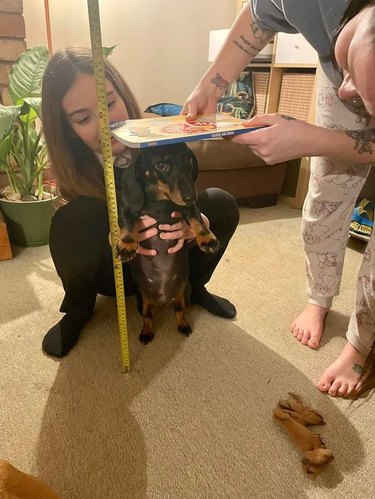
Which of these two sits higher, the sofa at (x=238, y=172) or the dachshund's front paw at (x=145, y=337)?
the sofa at (x=238, y=172)

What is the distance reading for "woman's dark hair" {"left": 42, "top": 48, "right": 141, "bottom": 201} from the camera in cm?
99

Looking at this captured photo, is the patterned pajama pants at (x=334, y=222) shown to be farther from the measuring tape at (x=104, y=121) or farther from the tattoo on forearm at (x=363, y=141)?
the measuring tape at (x=104, y=121)

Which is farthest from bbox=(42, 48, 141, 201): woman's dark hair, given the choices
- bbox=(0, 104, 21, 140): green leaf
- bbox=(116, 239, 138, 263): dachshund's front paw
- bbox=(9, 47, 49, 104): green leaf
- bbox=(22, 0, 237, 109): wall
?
bbox=(22, 0, 237, 109): wall

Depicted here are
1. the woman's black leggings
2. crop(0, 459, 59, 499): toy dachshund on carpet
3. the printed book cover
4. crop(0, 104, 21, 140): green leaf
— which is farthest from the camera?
crop(0, 104, 21, 140): green leaf

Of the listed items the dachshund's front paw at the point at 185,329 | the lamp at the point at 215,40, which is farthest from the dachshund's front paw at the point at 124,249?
the lamp at the point at 215,40

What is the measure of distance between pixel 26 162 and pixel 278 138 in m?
1.27

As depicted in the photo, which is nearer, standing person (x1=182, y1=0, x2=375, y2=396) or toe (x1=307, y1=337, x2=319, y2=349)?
standing person (x1=182, y1=0, x2=375, y2=396)

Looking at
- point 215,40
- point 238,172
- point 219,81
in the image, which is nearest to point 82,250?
point 219,81

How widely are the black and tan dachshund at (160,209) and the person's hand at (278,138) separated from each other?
0.14 meters

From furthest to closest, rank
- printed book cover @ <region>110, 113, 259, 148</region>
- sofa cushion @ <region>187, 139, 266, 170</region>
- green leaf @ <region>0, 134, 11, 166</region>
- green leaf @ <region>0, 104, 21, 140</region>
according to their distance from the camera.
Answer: sofa cushion @ <region>187, 139, 266, 170</region> → green leaf @ <region>0, 134, 11, 166</region> → green leaf @ <region>0, 104, 21, 140</region> → printed book cover @ <region>110, 113, 259, 148</region>

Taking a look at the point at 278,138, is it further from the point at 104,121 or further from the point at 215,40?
the point at 215,40

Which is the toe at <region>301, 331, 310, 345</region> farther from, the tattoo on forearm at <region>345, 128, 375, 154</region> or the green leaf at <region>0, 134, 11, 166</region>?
the green leaf at <region>0, 134, 11, 166</region>

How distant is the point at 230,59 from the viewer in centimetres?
107

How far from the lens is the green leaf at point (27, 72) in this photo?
1617 mm
